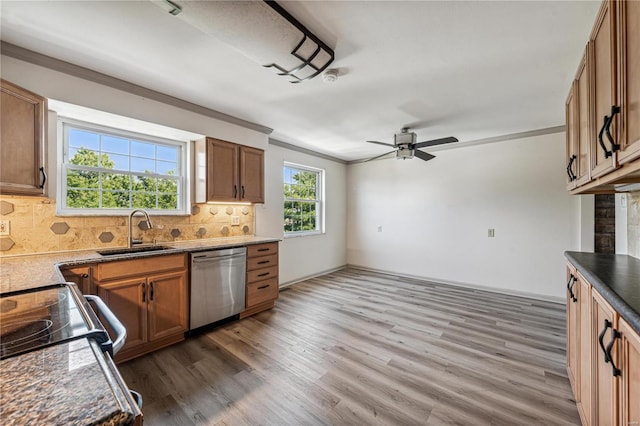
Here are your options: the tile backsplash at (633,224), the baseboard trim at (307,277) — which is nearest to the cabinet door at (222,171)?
the baseboard trim at (307,277)

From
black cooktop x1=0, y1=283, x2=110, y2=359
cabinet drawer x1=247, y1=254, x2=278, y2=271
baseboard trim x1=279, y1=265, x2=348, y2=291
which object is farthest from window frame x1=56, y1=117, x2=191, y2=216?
baseboard trim x1=279, y1=265, x2=348, y2=291

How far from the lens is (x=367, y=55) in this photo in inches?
80.3

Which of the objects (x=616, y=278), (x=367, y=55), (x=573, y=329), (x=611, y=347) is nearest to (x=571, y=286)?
(x=573, y=329)

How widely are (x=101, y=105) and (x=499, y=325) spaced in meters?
4.64

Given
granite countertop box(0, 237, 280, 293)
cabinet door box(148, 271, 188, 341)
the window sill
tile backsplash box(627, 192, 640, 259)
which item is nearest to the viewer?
granite countertop box(0, 237, 280, 293)

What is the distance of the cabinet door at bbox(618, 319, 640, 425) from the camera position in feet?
2.76

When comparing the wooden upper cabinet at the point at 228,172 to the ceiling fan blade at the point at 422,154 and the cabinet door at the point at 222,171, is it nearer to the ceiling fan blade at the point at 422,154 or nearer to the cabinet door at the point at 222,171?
the cabinet door at the point at 222,171

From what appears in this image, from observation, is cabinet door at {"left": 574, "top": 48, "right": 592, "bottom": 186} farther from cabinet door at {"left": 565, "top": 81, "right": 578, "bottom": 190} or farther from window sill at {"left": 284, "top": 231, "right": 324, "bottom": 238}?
window sill at {"left": 284, "top": 231, "right": 324, "bottom": 238}

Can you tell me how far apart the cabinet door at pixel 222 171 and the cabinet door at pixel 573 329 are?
332 centimetres

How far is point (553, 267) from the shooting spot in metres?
3.72

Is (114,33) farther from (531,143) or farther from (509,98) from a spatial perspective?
(531,143)

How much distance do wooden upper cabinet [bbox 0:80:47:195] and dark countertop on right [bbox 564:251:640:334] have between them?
10.6 feet

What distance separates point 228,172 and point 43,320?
259 centimetres

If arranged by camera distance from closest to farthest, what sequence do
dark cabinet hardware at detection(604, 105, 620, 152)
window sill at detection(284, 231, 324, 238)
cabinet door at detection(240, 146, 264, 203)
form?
dark cabinet hardware at detection(604, 105, 620, 152), cabinet door at detection(240, 146, 264, 203), window sill at detection(284, 231, 324, 238)
